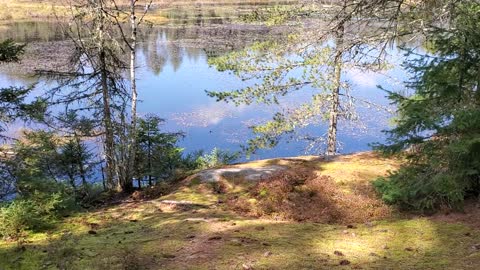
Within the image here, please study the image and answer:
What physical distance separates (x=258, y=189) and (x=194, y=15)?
46.9 meters

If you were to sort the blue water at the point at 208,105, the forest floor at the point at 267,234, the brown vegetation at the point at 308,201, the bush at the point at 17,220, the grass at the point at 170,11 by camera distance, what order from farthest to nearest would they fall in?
the grass at the point at 170,11
the blue water at the point at 208,105
the brown vegetation at the point at 308,201
the bush at the point at 17,220
the forest floor at the point at 267,234

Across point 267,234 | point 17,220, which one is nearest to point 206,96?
point 17,220

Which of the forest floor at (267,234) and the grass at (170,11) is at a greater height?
the grass at (170,11)

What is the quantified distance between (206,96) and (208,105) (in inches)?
32.6

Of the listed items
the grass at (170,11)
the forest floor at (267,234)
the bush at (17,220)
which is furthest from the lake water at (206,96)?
the grass at (170,11)

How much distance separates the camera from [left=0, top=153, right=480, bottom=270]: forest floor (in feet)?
15.8

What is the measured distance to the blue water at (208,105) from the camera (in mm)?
21656

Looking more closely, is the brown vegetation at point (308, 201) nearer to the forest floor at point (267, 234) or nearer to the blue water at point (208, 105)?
the forest floor at point (267, 234)

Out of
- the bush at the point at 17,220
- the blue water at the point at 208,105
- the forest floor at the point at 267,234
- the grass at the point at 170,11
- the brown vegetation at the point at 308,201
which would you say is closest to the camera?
the forest floor at the point at 267,234

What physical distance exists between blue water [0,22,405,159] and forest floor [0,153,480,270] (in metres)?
9.16

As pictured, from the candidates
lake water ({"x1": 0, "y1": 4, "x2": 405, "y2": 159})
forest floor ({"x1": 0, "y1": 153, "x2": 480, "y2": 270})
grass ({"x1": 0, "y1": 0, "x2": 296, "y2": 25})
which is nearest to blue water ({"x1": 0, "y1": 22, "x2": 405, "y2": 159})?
lake water ({"x1": 0, "y1": 4, "x2": 405, "y2": 159})

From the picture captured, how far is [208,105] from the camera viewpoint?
26.0m

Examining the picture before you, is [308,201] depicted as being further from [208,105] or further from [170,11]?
[170,11]

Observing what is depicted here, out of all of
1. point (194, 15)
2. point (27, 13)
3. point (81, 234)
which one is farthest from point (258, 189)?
point (27, 13)
